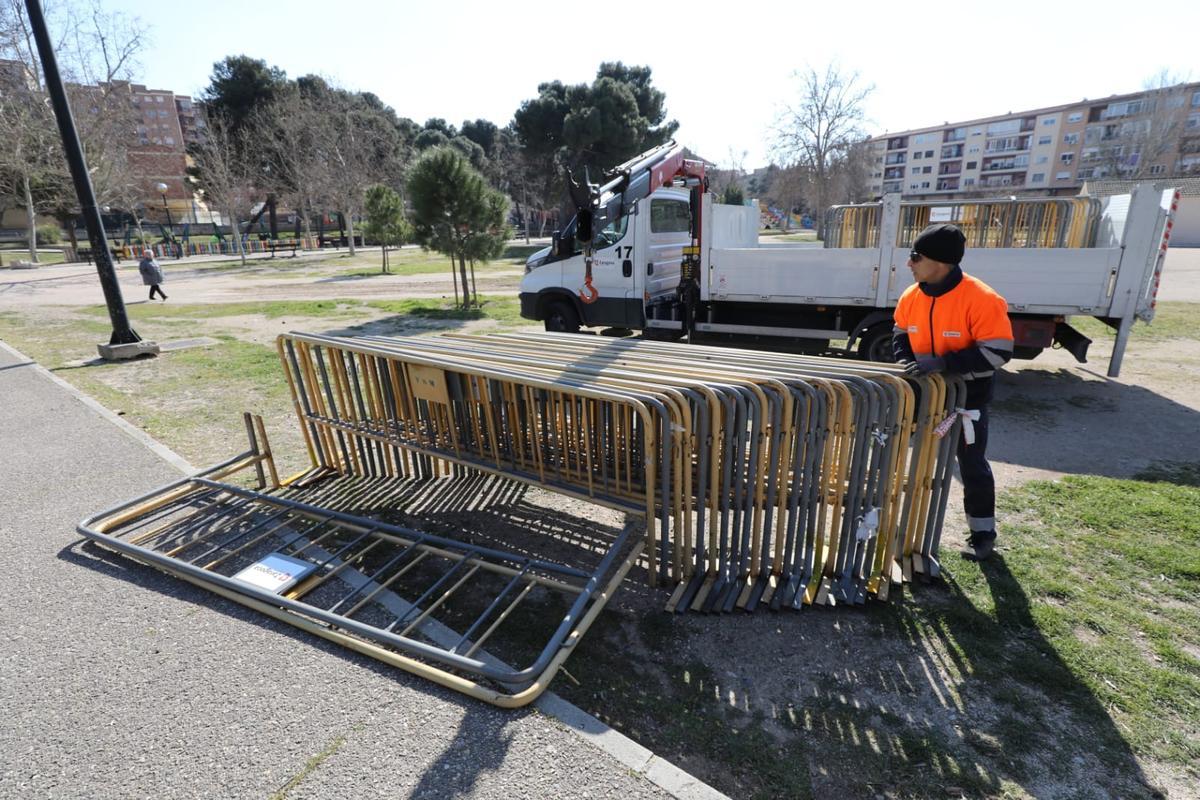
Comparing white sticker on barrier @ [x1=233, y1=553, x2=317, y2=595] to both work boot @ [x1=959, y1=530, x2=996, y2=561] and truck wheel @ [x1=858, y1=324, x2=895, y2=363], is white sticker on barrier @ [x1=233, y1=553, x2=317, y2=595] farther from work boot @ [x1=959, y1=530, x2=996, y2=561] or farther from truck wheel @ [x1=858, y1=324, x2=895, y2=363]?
truck wheel @ [x1=858, y1=324, x2=895, y2=363]

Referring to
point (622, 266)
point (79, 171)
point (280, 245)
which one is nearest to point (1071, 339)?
point (622, 266)

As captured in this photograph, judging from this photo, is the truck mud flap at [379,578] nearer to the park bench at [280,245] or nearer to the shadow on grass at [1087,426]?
the shadow on grass at [1087,426]

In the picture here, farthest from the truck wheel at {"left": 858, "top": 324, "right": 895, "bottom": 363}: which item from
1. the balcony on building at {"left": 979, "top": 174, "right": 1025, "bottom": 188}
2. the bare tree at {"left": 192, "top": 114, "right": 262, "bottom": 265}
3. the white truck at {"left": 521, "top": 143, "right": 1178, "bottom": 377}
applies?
the balcony on building at {"left": 979, "top": 174, "right": 1025, "bottom": 188}

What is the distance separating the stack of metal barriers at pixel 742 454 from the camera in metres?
3.10

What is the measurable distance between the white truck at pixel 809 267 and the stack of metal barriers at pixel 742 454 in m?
3.29

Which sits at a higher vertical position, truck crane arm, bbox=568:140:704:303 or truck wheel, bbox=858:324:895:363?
truck crane arm, bbox=568:140:704:303

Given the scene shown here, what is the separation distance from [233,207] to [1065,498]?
38.6 metres

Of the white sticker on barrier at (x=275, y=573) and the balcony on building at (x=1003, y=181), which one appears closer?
the white sticker on barrier at (x=275, y=573)

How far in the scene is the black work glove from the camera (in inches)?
129

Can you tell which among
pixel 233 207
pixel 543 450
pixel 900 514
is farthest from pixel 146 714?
pixel 233 207

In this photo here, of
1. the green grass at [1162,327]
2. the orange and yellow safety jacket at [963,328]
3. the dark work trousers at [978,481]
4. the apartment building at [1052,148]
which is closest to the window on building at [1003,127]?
the apartment building at [1052,148]

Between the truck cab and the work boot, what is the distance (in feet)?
20.5

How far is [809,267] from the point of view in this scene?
7879 mm

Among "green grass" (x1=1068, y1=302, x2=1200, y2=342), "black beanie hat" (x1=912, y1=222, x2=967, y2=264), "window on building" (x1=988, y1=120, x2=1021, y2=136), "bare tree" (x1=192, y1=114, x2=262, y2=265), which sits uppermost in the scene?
"window on building" (x1=988, y1=120, x2=1021, y2=136)
